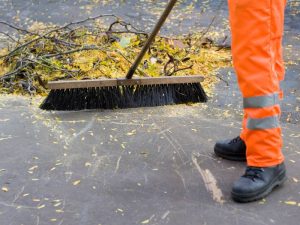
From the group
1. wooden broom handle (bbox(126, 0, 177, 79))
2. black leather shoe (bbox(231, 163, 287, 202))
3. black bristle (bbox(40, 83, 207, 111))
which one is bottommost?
black bristle (bbox(40, 83, 207, 111))

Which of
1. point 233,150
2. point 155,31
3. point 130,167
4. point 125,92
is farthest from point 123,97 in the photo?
point 233,150

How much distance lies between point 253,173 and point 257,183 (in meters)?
0.07

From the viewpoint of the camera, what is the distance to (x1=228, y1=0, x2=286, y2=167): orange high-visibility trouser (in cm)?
233

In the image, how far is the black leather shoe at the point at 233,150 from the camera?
287 centimetres

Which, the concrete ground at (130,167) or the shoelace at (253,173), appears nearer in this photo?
the concrete ground at (130,167)

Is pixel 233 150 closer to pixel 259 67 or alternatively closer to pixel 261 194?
pixel 261 194

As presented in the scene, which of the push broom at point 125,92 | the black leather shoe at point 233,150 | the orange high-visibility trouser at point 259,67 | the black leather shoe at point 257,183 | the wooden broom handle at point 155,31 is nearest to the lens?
the orange high-visibility trouser at point 259,67

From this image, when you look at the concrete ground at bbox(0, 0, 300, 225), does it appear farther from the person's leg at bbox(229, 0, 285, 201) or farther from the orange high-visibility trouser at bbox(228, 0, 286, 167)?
the orange high-visibility trouser at bbox(228, 0, 286, 167)

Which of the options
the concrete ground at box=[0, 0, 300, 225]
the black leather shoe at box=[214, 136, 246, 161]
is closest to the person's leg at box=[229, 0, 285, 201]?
the concrete ground at box=[0, 0, 300, 225]

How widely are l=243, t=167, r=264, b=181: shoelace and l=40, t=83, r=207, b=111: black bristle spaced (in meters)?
1.29

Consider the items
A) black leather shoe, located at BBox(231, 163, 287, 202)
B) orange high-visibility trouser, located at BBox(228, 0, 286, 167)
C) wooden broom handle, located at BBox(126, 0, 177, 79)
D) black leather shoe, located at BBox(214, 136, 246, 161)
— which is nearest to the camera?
orange high-visibility trouser, located at BBox(228, 0, 286, 167)

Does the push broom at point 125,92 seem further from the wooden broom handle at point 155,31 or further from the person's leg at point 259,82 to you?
the person's leg at point 259,82

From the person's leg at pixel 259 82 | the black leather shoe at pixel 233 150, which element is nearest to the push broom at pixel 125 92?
the black leather shoe at pixel 233 150

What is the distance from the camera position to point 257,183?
2459mm
